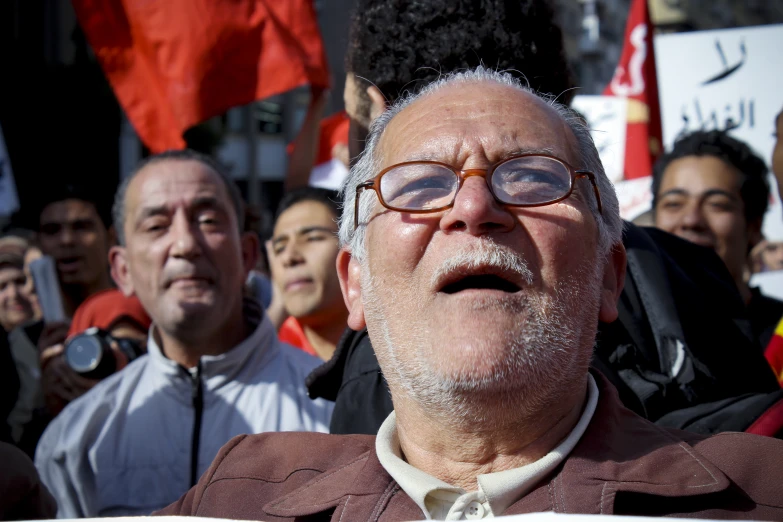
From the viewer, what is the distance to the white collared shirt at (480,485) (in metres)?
1.62

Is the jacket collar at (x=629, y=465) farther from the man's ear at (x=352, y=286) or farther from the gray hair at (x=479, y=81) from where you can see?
the man's ear at (x=352, y=286)

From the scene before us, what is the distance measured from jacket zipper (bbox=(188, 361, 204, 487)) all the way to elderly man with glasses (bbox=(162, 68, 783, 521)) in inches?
37.7

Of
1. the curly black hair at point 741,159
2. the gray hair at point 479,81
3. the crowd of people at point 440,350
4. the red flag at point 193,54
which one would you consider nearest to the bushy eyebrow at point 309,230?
the red flag at point 193,54

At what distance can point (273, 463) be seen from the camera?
6.36 ft

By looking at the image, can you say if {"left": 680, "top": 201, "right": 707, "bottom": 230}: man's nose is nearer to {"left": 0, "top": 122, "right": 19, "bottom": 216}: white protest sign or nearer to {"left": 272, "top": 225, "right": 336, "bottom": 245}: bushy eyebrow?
{"left": 272, "top": 225, "right": 336, "bottom": 245}: bushy eyebrow

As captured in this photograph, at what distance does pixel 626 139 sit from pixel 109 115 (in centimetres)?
1203

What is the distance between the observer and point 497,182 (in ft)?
5.69

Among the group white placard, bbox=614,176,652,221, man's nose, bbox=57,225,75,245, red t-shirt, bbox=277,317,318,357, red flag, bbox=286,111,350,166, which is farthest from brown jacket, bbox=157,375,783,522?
red flag, bbox=286,111,350,166

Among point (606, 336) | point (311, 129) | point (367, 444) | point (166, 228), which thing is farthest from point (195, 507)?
point (311, 129)

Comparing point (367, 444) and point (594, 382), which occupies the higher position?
point (594, 382)

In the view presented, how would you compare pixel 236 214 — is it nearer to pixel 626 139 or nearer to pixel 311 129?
pixel 311 129

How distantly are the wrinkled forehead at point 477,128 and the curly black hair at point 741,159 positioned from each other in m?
2.72

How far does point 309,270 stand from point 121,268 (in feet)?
3.33

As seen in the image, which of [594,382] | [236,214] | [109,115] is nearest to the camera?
[594,382]
